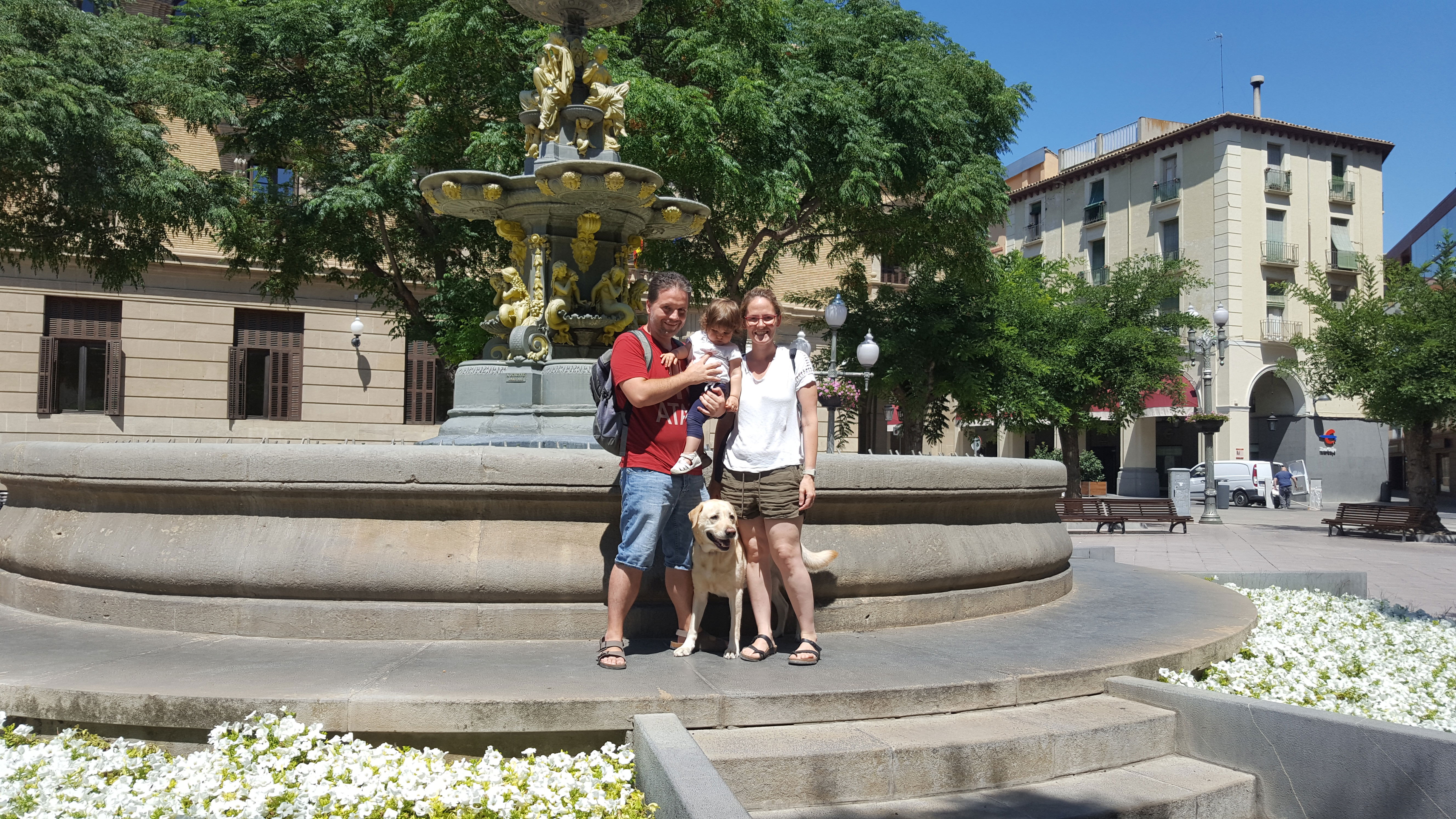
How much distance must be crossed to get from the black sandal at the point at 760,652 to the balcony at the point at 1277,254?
39.7 metres

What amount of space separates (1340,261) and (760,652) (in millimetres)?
42514

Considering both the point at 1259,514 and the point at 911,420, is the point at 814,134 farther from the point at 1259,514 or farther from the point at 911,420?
the point at 1259,514

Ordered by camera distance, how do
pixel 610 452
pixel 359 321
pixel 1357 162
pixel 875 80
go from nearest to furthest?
1. pixel 610 452
2. pixel 875 80
3. pixel 359 321
4. pixel 1357 162

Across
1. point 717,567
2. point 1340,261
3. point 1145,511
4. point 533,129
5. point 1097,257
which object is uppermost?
point 1097,257

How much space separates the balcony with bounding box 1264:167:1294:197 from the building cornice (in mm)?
1501

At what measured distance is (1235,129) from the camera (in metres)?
38.1

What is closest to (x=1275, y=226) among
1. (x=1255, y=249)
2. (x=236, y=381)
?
(x=1255, y=249)

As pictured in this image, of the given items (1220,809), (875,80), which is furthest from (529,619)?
(875,80)

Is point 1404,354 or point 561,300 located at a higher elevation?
point 1404,354

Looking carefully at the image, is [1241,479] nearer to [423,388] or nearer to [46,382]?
[423,388]

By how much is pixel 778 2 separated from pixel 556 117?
400 inches

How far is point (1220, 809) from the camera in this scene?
3912 millimetres

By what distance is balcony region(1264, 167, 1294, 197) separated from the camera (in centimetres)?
3834

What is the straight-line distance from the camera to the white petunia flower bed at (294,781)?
10.6ft
